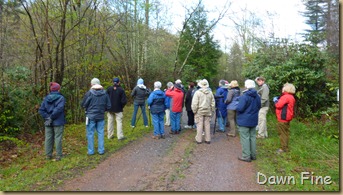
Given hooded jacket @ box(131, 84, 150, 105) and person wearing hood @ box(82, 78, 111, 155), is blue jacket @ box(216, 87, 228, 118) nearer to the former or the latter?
hooded jacket @ box(131, 84, 150, 105)

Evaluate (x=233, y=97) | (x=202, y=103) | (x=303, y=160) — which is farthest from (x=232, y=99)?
(x=303, y=160)

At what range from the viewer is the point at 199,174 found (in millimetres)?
5453

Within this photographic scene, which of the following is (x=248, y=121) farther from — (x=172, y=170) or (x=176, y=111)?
(x=176, y=111)

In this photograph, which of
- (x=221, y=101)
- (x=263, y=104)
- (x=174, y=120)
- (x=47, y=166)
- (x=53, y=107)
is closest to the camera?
(x=47, y=166)

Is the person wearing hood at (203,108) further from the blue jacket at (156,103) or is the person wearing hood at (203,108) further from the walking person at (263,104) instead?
the walking person at (263,104)

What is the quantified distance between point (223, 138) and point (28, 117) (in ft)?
21.5

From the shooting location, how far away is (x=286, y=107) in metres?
6.67

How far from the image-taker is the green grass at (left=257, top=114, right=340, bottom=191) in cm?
493

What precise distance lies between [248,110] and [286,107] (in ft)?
3.57

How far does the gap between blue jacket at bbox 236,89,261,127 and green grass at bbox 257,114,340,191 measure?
3.24 feet

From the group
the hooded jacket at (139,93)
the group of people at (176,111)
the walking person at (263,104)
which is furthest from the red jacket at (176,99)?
the walking person at (263,104)

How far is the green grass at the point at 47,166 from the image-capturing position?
5.09m

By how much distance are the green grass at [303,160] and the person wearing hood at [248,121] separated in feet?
1.16

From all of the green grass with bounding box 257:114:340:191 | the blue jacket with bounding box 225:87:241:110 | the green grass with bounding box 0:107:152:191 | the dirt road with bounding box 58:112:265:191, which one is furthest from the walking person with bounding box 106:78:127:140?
the green grass with bounding box 257:114:340:191
